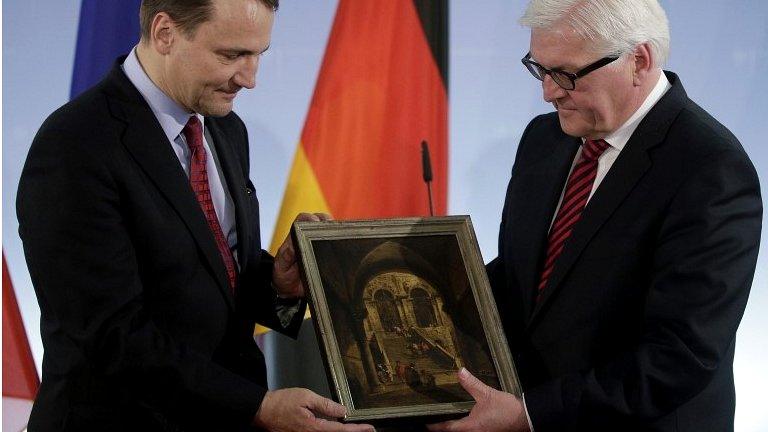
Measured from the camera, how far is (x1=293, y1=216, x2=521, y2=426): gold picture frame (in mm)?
2129

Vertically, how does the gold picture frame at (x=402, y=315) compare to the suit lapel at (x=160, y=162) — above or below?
below

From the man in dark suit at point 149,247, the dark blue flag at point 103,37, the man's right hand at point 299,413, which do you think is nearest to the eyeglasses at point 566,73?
the man in dark suit at point 149,247

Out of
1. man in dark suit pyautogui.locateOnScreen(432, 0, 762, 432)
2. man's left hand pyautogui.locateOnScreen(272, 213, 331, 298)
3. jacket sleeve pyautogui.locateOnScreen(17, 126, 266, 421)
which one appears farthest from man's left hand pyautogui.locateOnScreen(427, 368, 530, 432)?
man's left hand pyautogui.locateOnScreen(272, 213, 331, 298)

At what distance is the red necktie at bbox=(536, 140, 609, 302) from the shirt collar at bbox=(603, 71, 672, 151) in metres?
0.03

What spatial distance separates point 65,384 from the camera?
88.2 inches

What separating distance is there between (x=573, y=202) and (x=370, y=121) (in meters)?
1.18

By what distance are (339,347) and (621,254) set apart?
1.91 feet

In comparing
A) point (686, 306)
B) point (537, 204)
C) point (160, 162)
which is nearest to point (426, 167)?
point (537, 204)

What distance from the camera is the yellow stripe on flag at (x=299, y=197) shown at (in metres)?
3.43

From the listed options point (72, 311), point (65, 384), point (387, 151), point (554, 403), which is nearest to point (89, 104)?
point (72, 311)

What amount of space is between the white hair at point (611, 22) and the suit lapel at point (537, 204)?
1.07 feet

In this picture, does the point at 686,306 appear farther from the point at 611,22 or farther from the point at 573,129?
the point at 611,22

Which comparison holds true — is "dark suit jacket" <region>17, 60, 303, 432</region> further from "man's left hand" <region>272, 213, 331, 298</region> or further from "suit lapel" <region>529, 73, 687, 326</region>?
"suit lapel" <region>529, 73, 687, 326</region>

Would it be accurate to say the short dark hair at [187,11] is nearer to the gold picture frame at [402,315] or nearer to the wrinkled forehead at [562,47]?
the gold picture frame at [402,315]
